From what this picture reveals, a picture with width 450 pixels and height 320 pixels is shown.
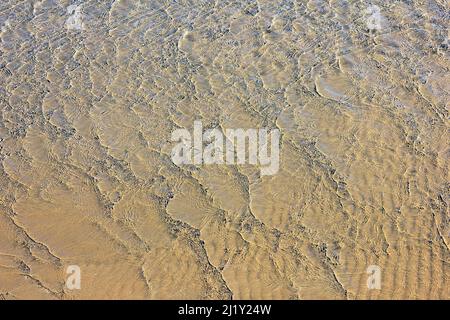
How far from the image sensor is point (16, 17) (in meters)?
6.93

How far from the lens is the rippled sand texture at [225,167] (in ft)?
13.3

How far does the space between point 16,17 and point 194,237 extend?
4.63 meters

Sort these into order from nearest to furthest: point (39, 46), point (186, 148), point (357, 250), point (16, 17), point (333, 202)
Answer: point (357, 250), point (333, 202), point (186, 148), point (39, 46), point (16, 17)

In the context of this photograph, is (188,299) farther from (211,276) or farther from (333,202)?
(333,202)

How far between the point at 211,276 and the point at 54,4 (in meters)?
5.07

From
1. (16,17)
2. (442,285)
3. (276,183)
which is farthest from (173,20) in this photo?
(442,285)

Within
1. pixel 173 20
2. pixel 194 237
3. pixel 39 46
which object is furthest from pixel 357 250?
pixel 39 46

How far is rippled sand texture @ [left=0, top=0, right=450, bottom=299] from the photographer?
4.07 meters

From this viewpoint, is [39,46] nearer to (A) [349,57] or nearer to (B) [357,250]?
(A) [349,57]

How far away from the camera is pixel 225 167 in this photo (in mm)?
4840

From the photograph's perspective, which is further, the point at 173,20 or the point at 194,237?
the point at 173,20

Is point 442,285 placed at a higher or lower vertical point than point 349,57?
lower

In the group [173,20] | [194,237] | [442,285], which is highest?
[173,20]
